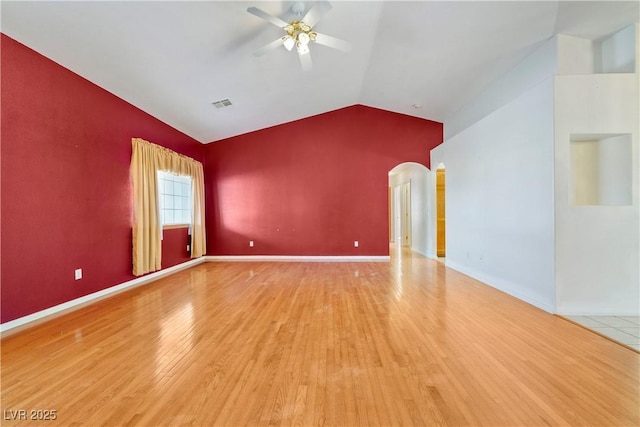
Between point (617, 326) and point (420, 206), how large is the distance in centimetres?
484

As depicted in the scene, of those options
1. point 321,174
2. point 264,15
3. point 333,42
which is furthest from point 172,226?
point 333,42

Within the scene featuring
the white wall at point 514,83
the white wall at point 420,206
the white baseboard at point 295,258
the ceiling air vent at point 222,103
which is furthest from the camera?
the white wall at point 420,206

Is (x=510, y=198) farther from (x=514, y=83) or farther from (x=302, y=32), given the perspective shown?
(x=302, y=32)

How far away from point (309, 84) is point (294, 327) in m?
4.10

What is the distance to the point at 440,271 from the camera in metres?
5.04

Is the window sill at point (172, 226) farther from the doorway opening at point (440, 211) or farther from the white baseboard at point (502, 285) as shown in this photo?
the doorway opening at point (440, 211)

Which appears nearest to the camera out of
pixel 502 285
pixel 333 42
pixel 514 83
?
pixel 333 42

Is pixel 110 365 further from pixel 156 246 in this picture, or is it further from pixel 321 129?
pixel 321 129

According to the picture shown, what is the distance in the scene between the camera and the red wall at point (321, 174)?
6.47m

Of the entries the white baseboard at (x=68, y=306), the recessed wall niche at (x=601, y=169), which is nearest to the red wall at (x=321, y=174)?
the white baseboard at (x=68, y=306)

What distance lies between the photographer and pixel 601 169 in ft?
10.2

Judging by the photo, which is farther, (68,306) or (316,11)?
(68,306)

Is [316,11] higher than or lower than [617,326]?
higher

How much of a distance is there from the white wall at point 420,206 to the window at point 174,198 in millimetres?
4732
